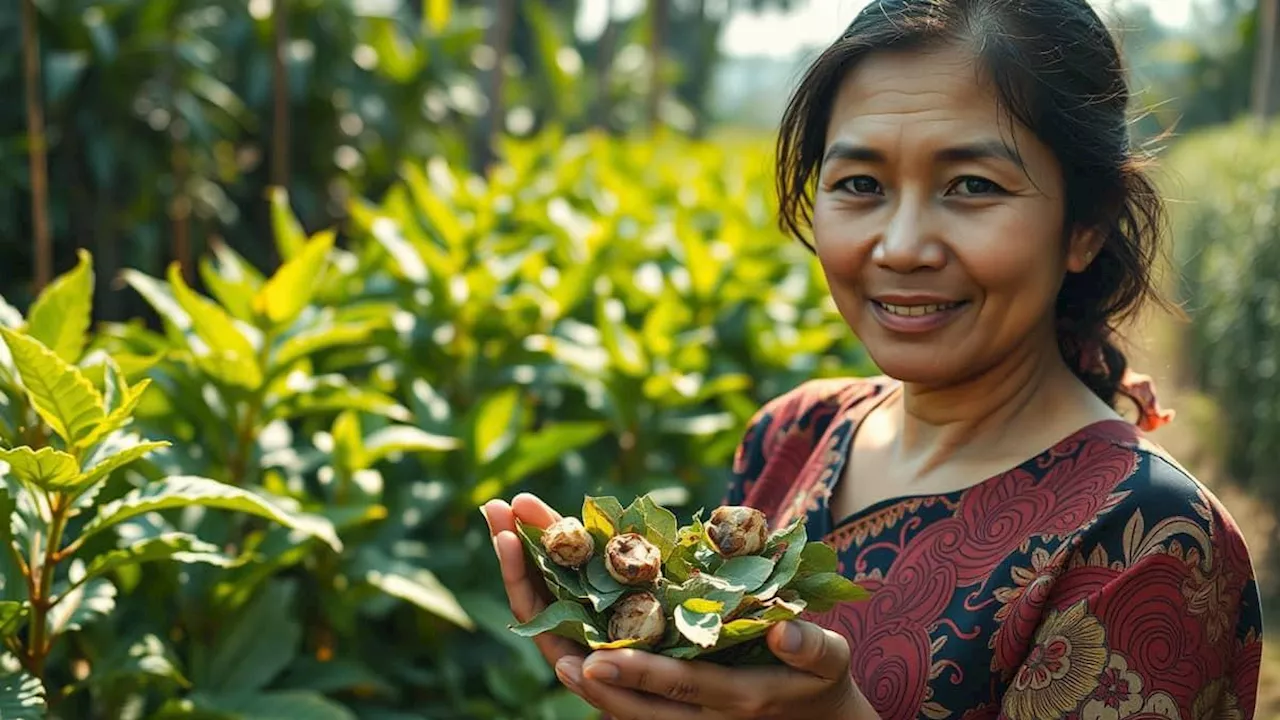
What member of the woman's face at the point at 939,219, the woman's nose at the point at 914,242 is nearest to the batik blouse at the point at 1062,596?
the woman's face at the point at 939,219

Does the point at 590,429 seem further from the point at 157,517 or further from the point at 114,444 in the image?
the point at 114,444

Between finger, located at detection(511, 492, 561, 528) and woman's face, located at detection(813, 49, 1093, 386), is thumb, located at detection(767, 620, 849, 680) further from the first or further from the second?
woman's face, located at detection(813, 49, 1093, 386)

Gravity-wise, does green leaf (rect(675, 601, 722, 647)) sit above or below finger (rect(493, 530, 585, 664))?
above

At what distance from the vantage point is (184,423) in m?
2.71

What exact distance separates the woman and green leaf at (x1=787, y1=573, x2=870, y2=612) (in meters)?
0.07

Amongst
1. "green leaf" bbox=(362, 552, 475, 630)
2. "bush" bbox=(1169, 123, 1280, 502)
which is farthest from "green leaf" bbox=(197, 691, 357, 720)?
"bush" bbox=(1169, 123, 1280, 502)

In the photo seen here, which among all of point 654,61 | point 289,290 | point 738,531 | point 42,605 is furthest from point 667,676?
point 654,61

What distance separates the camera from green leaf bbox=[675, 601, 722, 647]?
50.9 inches

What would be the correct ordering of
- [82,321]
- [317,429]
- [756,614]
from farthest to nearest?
[317,429], [82,321], [756,614]

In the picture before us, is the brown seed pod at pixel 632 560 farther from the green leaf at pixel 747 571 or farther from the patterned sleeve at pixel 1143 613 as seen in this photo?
the patterned sleeve at pixel 1143 613

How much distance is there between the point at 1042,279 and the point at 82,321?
136cm

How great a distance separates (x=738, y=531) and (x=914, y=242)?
47 cm

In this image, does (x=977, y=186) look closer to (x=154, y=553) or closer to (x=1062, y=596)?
(x=1062, y=596)

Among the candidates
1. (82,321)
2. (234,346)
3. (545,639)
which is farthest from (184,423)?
(545,639)
